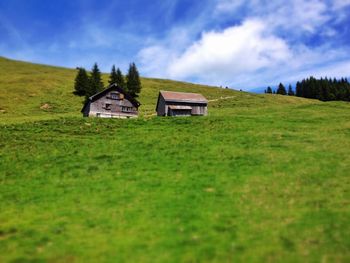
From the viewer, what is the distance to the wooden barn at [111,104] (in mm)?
67500

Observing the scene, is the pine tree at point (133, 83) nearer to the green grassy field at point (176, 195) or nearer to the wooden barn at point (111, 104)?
the wooden barn at point (111, 104)

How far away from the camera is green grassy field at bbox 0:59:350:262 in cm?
1377

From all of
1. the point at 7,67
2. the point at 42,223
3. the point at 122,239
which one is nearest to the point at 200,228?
the point at 122,239

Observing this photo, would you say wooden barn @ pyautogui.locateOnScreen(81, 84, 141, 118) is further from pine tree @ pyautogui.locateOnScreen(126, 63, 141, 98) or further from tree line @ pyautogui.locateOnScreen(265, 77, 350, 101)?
tree line @ pyautogui.locateOnScreen(265, 77, 350, 101)

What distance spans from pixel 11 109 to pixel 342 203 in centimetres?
7518

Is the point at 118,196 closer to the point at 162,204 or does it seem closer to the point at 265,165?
the point at 162,204

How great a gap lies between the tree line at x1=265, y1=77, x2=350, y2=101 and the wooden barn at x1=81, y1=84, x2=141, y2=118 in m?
99.9

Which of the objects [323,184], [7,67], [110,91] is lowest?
[323,184]

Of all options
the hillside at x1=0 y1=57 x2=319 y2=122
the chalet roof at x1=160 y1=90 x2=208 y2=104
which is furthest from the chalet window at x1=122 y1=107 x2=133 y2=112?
the hillside at x1=0 y1=57 x2=319 y2=122

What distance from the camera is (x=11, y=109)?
78312 millimetres

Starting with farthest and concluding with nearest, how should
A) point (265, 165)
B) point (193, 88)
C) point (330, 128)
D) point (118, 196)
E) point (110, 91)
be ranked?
1. point (193, 88)
2. point (110, 91)
3. point (330, 128)
4. point (265, 165)
5. point (118, 196)

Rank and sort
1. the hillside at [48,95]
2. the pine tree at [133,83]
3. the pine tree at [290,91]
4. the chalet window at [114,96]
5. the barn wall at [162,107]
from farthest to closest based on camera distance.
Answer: the pine tree at [290,91] → the pine tree at [133,83] → the hillside at [48,95] → the chalet window at [114,96] → the barn wall at [162,107]

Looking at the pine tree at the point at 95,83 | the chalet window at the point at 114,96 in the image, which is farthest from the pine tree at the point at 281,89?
the chalet window at the point at 114,96

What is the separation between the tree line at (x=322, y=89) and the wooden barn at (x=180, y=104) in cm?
9047
